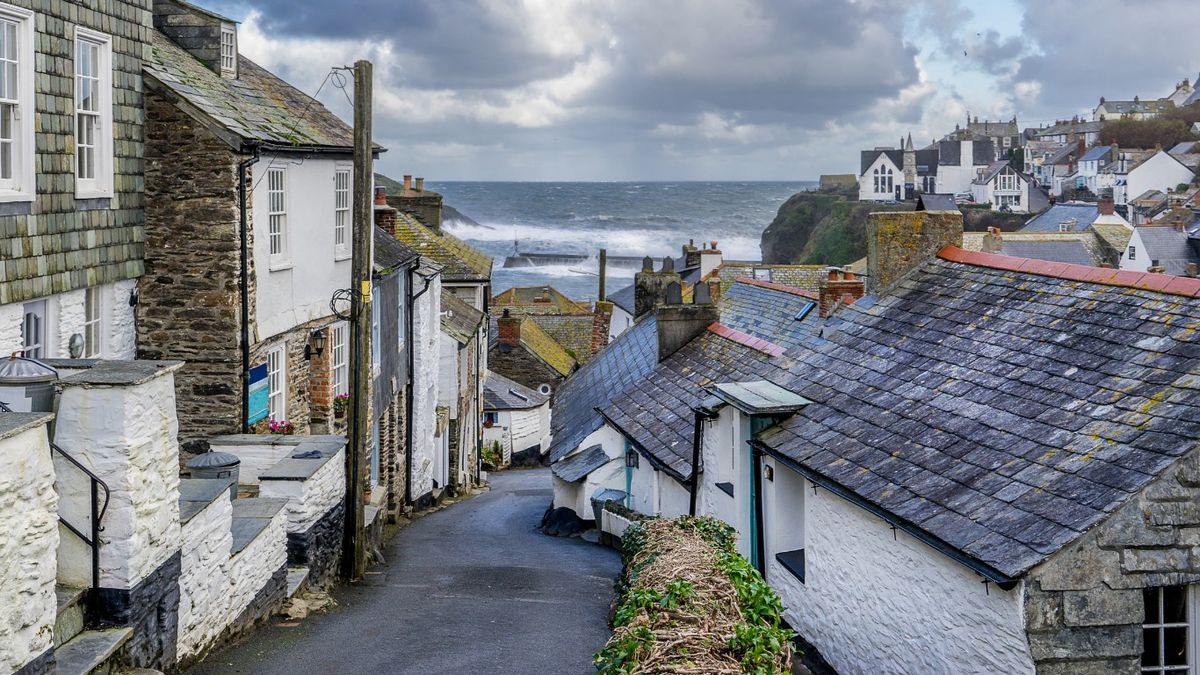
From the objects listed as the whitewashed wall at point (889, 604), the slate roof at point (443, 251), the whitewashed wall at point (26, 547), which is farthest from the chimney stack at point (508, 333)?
the whitewashed wall at point (26, 547)

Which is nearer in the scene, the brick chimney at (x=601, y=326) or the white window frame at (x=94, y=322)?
the white window frame at (x=94, y=322)

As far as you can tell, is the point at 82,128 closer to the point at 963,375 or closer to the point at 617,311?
the point at 963,375

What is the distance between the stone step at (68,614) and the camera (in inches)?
324

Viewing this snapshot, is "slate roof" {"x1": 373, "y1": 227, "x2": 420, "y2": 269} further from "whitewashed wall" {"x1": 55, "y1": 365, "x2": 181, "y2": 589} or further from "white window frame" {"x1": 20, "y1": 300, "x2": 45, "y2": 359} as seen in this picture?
"whitewashed wall" {"x1": 55, "y1": 365, "x2": 181, "y2": 589}

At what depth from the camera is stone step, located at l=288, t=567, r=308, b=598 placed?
44.5ft

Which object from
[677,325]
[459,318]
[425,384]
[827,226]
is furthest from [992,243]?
[827,226]

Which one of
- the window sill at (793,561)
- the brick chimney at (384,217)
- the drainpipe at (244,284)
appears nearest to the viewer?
the window sill at (793,561)

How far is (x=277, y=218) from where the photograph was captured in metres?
17.2

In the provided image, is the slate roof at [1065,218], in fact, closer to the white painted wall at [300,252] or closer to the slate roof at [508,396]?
the slate roof at [508,396]

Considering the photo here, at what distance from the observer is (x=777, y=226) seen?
14788 centimetres

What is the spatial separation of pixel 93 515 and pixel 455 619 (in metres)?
5.90

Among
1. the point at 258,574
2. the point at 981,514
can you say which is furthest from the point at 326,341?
the point at 981,514

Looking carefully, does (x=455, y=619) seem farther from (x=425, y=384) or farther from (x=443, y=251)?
(x=443, y=251)

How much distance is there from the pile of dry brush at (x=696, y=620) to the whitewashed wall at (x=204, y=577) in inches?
142
